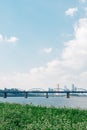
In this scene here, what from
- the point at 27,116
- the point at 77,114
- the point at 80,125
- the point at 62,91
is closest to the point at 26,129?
the point at 80,125

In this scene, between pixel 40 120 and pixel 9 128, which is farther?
pixel 40 120

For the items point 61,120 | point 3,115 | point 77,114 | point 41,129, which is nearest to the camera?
point 41,129

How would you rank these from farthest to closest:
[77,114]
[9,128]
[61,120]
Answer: [77,114]
[61,120]
[9,128]

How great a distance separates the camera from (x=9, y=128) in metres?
17.2

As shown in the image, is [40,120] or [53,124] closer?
[53,124]

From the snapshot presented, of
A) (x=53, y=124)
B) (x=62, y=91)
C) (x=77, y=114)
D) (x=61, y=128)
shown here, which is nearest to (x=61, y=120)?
(x=53, y=124)

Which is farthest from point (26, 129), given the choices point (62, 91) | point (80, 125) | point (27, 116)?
point (62, 91)

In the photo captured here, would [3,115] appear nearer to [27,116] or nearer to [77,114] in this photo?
[27,116]

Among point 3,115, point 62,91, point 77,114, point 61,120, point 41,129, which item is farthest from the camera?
point 62,91

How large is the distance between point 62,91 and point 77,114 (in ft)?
Result: 429

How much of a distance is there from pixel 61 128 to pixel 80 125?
2.78ft

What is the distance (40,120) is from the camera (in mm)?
19188

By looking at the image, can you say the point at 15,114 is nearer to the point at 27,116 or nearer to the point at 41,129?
the point at 27,116

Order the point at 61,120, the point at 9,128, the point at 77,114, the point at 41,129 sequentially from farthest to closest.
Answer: the point at 77,114, the point at 61,120, the point at 9,128, the point at 41,129
